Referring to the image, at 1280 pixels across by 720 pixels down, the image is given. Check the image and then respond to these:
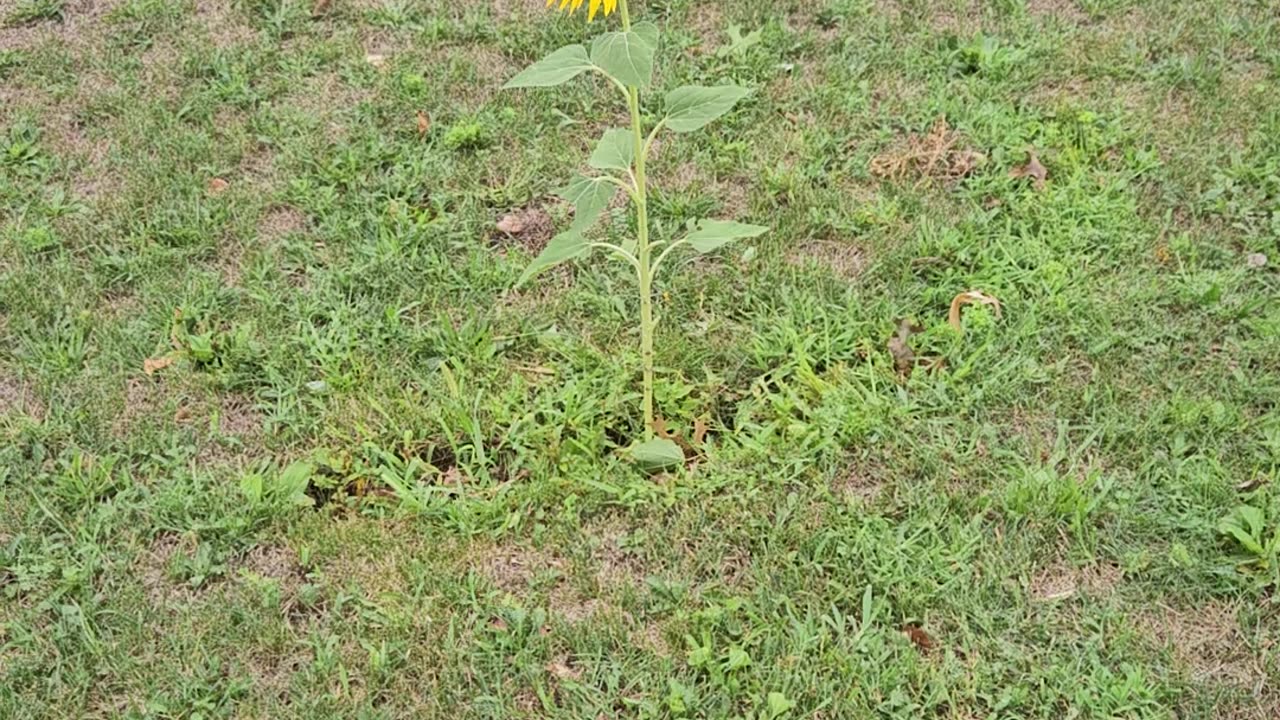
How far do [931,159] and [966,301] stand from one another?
675mm

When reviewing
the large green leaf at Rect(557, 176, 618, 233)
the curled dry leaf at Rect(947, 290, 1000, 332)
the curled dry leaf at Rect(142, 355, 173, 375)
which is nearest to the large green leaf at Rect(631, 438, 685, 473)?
the large green leaf at Rect(557, 176, 618, 233)

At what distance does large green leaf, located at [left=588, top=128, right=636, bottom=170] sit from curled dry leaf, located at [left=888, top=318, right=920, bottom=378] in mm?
944

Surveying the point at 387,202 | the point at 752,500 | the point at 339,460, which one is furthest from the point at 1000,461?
the point at 387,202

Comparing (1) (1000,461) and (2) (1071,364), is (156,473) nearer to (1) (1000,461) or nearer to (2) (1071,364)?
(1) (1000,461)

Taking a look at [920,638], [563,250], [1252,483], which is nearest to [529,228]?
[563,250]

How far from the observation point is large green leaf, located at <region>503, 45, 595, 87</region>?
2.36m

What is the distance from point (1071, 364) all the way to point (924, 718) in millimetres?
1168

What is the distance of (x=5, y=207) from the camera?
3.63m

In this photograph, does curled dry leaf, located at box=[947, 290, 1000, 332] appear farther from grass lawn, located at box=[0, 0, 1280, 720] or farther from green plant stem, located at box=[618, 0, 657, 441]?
green plant stem, located at box=[618, 0, 657, 441]

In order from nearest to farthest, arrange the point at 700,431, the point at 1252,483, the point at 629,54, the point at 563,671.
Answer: the point at 629,54, the point at 563,671, the point at 1252,483, the point at 700,431

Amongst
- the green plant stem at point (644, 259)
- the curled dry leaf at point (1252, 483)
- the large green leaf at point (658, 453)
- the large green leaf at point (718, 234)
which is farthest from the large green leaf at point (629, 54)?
the curled dry leaf at point (1252, 483)

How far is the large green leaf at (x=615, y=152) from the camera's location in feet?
8.57

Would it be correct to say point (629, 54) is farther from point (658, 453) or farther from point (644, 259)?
point (658, 453)

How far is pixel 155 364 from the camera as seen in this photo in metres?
3.14
